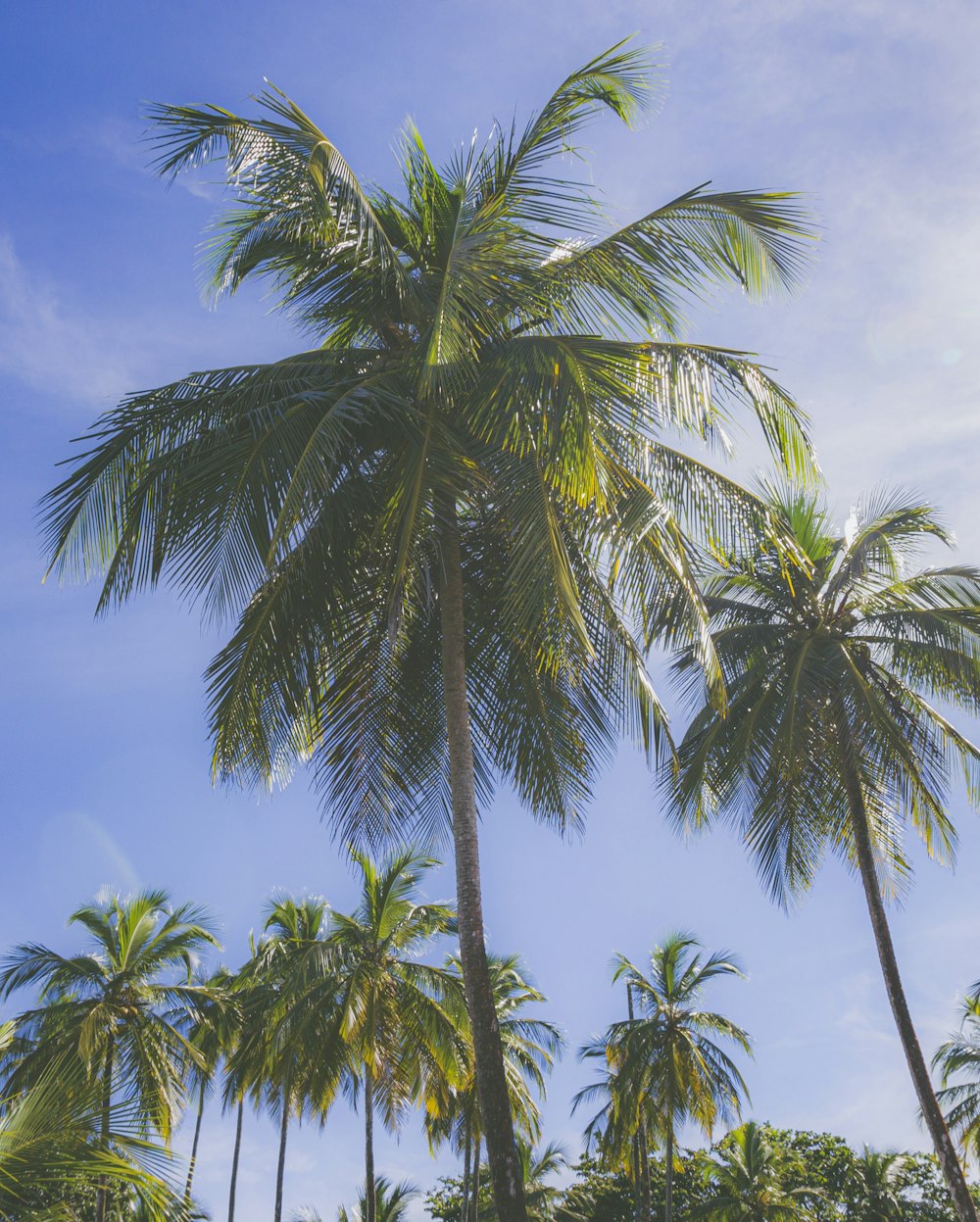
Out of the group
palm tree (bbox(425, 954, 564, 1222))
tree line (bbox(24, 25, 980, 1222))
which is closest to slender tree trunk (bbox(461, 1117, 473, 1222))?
palm tree (bbox(425, 954, 564, 1222))

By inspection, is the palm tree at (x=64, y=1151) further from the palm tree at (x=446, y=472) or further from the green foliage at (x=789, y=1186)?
the green foliage at (x=789, y=1186)

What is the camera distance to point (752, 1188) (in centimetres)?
2748

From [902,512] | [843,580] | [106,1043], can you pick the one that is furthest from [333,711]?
[106,1043]

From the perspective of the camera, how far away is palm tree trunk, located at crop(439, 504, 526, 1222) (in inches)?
263

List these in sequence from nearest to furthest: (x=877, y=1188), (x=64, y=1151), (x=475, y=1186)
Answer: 1. (x=64, y=1151)
2. (x=475, y=1186)
3. (x=877, y=1188)

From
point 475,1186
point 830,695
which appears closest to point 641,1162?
point 475,1186

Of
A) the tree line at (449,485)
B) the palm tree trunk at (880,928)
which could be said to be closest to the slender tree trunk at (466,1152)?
the palm tree trunk at (880,928)

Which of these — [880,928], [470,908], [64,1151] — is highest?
[880,928]

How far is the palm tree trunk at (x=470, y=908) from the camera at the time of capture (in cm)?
668

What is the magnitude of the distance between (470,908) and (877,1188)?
2817 cm

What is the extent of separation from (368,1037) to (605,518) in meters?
12.1

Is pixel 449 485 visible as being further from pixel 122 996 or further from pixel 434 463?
pixel 122 996

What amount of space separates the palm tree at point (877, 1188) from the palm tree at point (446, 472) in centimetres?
2641

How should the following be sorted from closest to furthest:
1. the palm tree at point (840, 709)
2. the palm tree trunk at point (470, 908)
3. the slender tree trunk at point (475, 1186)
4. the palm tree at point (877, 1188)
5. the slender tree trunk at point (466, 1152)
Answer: the palm tree trunk at point (470, 908) < the palm tree at point (840, 709) < the slender tree trunk at point (475, 1186) < the slender tree trunk at point (466, 1152) < the palm tree at point (877, 1188)
